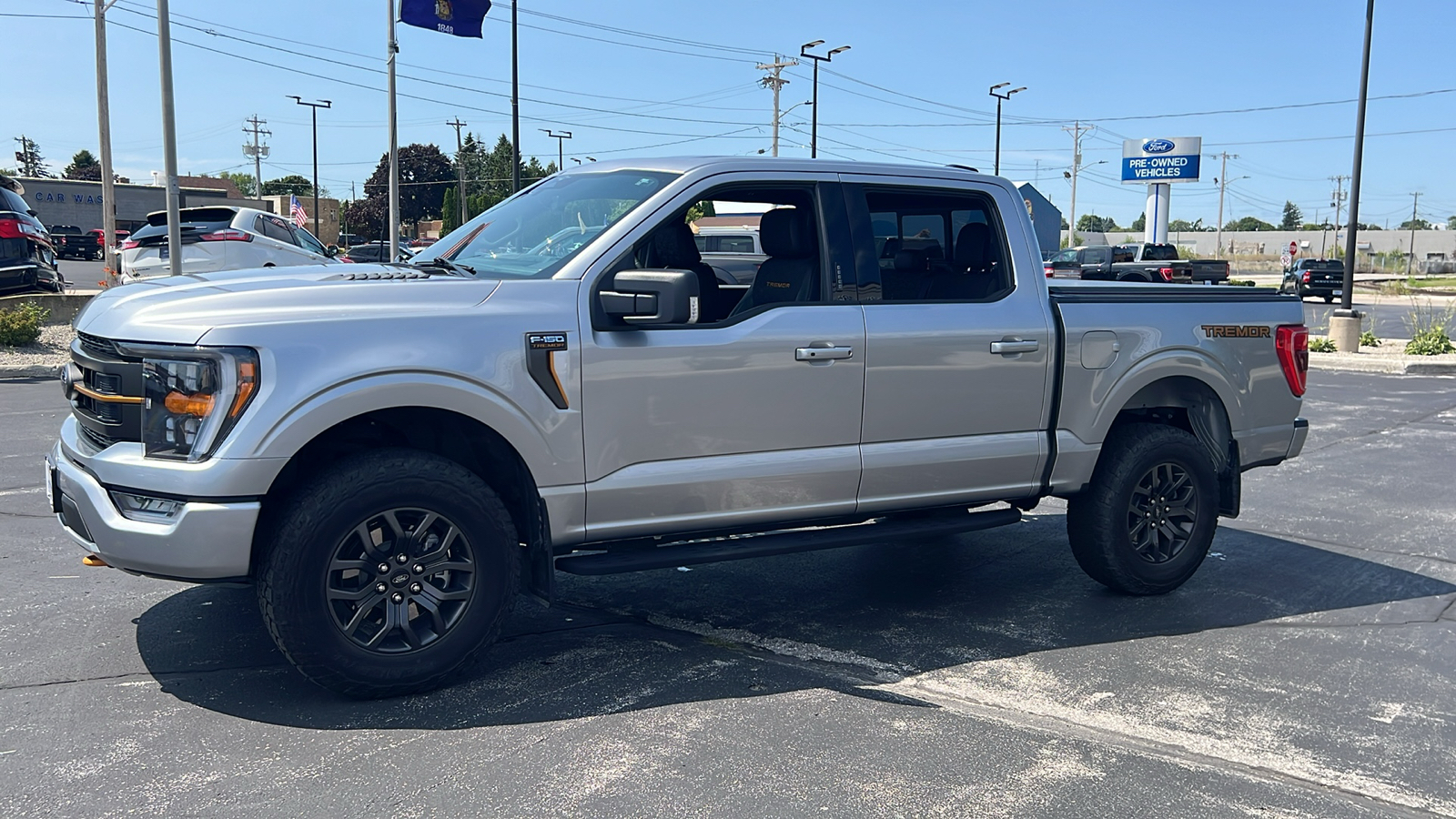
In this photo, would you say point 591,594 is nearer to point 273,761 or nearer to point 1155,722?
point 273,761

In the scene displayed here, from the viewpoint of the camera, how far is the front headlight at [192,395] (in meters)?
3.74

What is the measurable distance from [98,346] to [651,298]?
6.33ft

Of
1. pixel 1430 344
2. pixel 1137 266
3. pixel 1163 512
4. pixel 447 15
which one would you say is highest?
pixel 447 15

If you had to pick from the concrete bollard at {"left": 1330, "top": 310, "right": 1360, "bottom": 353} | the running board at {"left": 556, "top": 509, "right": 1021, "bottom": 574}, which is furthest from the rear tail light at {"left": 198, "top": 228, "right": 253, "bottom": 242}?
the concrete bollard at {"left": 1330, "top": 310, "right": 1360, "bottom": 353}

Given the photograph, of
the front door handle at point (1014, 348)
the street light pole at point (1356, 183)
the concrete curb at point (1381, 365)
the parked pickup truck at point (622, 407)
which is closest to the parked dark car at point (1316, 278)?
the street light pole at point (1356, 183)

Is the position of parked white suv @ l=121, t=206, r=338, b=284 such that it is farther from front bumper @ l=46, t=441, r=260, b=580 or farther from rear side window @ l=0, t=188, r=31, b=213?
front bumper @ l=46, t=441, r=260, b=580

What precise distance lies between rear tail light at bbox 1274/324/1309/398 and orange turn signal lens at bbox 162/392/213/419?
17.0 feet

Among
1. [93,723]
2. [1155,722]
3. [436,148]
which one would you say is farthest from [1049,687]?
[436,148]

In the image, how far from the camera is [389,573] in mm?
4035

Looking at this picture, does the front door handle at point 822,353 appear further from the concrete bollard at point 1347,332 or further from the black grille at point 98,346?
the concrete bollard at point 1347,332

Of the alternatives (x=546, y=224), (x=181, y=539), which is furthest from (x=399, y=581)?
(x=546, y=224)

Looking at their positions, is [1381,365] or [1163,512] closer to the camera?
[1163,512]

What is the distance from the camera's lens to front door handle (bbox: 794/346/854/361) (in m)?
4.69

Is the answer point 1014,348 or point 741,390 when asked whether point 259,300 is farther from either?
point 1014,348
